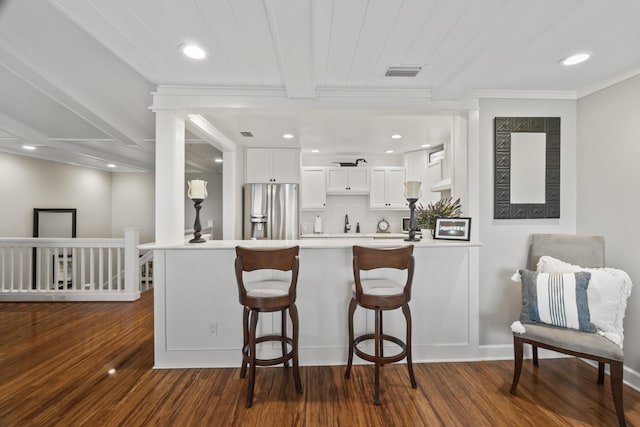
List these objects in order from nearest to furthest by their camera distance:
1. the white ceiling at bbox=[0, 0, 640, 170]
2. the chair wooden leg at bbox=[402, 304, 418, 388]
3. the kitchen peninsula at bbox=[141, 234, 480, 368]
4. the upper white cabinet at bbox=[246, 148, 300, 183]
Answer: the white ceiling at bbox=[0, 0, 640, 170]
the chair wooden leg at bbox=[402, 304, 418, 388]
the kitchen peninsula at bbox=[141, 234, 480, 368]
the upper white cabinet at bbox=[246, 148, 300, 183]

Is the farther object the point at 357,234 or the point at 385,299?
the point at 357,234

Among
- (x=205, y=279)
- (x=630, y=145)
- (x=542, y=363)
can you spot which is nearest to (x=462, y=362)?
(x=542, y=363)

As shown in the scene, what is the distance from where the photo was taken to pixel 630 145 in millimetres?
2279

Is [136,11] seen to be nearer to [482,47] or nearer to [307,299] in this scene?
[482,47]

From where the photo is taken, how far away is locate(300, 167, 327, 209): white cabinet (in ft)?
18.2

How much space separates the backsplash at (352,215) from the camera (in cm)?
587

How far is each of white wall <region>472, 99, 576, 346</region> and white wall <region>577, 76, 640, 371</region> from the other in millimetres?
94

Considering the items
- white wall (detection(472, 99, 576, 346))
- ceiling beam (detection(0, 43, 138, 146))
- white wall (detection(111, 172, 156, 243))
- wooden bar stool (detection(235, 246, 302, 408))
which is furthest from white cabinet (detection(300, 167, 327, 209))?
white wall (detection(111, 172, 156, 243))

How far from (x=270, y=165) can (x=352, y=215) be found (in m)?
2.02

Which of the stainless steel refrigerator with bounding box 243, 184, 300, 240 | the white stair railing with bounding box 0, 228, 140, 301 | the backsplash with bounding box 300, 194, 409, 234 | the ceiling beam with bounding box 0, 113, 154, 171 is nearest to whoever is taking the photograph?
the ceiling beam with bounding box 0, 113, 154, 171

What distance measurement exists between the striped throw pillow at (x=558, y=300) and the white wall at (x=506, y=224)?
0.48 meters

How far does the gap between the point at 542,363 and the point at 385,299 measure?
1762mm

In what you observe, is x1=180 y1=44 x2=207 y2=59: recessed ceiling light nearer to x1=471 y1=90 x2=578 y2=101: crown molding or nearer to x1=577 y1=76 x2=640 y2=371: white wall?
x1=471 y1=90 x2=578 y2=101: crown molding

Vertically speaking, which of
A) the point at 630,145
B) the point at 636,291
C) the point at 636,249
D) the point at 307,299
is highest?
the point at 630,145
